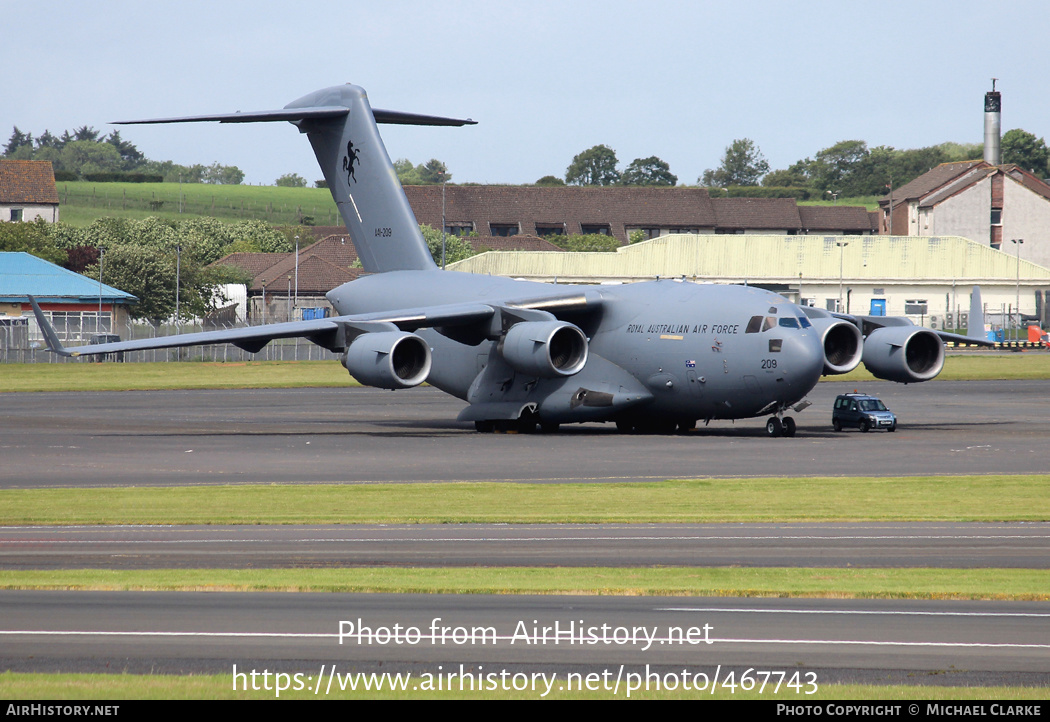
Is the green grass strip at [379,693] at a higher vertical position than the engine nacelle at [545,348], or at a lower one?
lower

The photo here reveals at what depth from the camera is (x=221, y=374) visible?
2650 inches

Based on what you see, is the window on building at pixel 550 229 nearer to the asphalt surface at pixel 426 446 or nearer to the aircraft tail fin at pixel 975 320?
the asphalt surface at pixel 426 446

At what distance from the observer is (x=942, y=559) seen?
52.0 feet

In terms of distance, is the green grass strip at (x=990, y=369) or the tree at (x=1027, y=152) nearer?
the green grass strip at (x=990, y=369)

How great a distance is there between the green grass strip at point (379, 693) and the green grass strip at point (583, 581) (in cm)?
394

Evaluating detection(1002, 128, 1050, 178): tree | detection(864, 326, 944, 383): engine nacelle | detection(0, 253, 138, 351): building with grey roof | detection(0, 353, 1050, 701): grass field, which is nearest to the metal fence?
detection(0, 253, 138, 351): building with grey roof

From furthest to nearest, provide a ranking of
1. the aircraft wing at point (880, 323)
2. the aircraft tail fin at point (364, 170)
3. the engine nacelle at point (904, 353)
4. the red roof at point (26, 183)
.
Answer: the red roof at point (26, 183) < the aircraft tail fin at point (364, 170) < the aircraft wing at point (880, 323) < the engine nacelle at point (904, 353)

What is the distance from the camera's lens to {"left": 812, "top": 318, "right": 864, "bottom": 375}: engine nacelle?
35075mm

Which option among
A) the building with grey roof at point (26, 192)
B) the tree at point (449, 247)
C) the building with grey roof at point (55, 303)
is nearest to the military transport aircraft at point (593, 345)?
the building with grey roof at point (55, 303)

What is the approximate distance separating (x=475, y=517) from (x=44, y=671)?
34.7 feet

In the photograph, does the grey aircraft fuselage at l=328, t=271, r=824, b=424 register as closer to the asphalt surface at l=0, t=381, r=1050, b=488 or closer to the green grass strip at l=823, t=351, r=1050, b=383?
the asphalt surface at l=0, t=381, r=1050, b=488

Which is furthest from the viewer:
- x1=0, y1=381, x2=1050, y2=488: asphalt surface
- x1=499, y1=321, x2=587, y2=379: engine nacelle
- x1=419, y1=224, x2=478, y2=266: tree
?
x1=419, y1=224, x2=478, y2=266: tree

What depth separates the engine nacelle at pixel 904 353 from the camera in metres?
36.8
